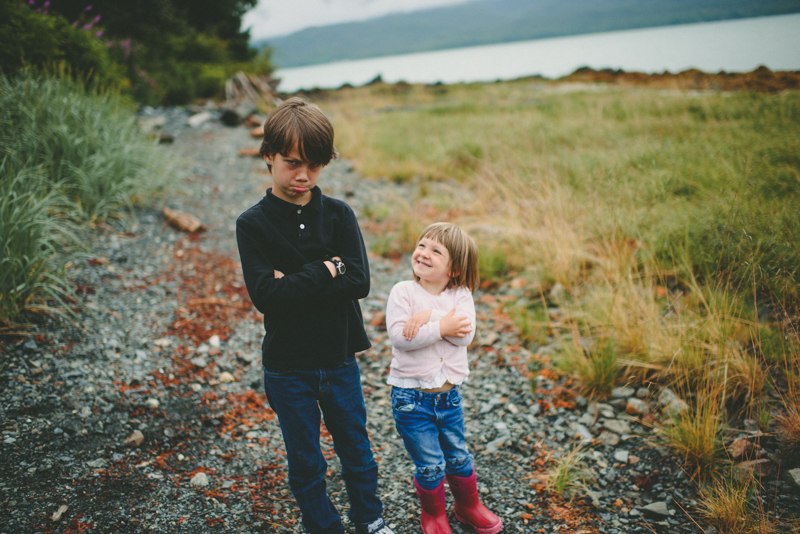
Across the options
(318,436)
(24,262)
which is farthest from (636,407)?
(24,262)

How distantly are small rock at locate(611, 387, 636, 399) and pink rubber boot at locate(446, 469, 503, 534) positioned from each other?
135 centimetres

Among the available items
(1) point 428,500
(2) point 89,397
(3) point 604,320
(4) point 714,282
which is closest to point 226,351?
(2) point 89,397

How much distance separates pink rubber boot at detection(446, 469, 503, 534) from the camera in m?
2.04

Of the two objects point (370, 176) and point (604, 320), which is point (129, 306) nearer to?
point (604, 320)

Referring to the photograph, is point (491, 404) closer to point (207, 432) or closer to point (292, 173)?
point (207, 432)

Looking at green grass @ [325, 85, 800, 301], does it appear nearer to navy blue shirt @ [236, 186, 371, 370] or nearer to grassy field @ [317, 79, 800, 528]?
grassy field @ [317, 79, 800, 528]

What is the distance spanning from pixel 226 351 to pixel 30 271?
5.02 feet

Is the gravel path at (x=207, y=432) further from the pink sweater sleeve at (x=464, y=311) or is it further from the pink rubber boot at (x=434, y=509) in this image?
the pink sweater sleeve at (x=464, y=311)

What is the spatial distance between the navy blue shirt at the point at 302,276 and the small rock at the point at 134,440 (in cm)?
Answer: 127

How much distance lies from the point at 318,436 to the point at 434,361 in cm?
61

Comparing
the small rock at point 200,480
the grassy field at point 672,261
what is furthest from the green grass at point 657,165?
the small rock at point 200,480

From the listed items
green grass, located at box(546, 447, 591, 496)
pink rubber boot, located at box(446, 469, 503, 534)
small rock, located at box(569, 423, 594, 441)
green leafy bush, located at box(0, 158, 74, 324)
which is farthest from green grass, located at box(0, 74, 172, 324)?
small rock, located at box(569, 423, 594, 441)

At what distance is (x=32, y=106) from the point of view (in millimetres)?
4836

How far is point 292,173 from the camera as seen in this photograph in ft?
5.60
